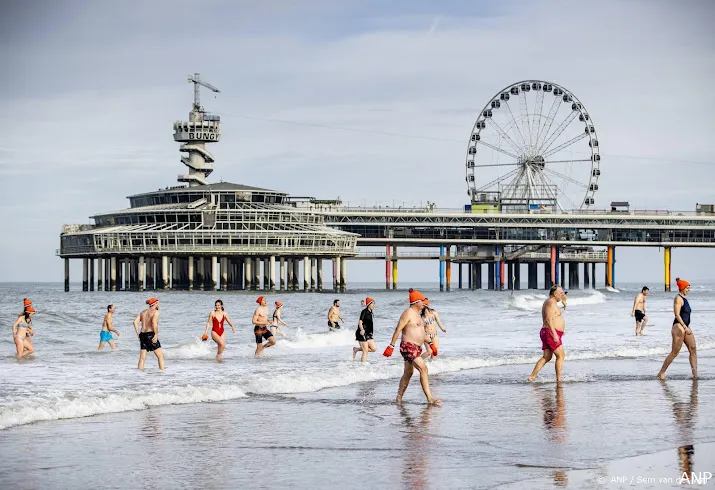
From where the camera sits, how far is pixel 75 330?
40406 mm

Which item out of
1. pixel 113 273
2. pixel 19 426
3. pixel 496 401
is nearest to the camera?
pixel 19 426

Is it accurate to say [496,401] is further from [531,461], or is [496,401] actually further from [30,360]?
[30,360]

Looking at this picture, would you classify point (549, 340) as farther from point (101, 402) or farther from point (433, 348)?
point (101, 402)

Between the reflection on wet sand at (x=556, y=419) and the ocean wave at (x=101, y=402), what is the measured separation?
4526 mm

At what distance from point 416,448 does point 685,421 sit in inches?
147

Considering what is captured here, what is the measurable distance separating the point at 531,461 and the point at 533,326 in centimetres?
2960

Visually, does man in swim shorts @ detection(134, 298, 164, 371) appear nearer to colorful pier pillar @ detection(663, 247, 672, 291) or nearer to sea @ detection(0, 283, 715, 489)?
sea @ detection(0, 283, 715, 489)

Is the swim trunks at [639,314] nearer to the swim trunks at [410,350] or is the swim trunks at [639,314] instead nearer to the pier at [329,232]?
the swim trunks at [410,350]

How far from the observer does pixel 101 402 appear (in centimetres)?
1602

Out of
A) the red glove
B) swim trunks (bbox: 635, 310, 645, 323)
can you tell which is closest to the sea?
the red glove

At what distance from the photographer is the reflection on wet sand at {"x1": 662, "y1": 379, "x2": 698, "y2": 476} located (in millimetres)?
11395

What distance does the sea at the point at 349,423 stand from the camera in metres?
11.0

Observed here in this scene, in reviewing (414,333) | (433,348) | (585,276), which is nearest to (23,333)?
(433,348)

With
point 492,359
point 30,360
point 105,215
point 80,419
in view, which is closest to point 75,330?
point 30,360
